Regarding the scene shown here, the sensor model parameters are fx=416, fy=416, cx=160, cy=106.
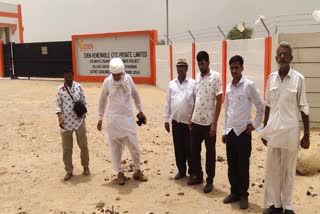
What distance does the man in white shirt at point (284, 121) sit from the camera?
3.91 meters

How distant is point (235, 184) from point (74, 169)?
8.88ft

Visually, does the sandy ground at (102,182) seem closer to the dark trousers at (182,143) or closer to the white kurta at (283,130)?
the dark trousers at (182,143)

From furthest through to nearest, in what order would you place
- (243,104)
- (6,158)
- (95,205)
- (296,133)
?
(6,158), (95,205), (243,104), (296,133)

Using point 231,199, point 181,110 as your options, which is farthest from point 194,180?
point 181,110

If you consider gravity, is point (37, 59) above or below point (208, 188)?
above

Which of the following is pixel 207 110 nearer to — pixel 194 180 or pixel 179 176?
pixel 194 180

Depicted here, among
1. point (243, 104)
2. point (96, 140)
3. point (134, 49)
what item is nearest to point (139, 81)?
point (134, 49)

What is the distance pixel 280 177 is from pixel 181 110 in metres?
1.63

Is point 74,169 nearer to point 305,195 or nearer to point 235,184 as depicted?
point 235,184

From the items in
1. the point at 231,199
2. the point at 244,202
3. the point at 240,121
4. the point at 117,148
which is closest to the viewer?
the point at 240,121

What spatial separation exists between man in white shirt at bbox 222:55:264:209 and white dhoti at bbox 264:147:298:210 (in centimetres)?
35

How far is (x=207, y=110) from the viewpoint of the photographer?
4.95 metres

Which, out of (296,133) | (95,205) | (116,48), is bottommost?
(95,205)

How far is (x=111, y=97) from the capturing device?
5.46 metres
